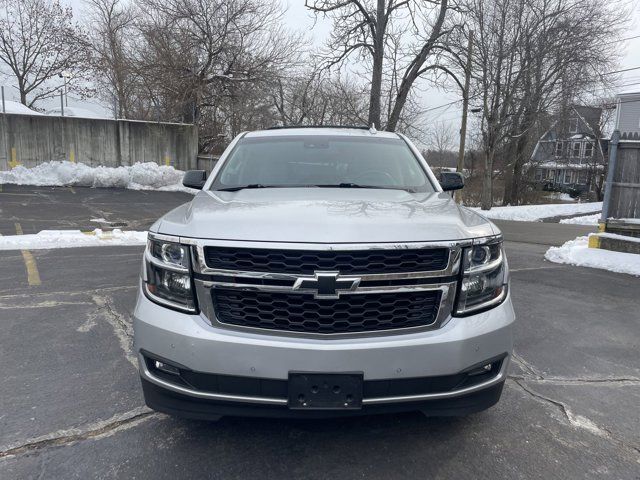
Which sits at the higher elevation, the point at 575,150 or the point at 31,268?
the point at 575,150

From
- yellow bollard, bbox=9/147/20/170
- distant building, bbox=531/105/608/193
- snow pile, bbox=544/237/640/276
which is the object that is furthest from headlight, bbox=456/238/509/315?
distant building, bbox=531/105/608/193

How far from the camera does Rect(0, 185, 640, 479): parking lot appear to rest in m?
2.41

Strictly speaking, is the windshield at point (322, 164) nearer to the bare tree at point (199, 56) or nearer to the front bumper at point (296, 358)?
the front bumper at point (296, 358)

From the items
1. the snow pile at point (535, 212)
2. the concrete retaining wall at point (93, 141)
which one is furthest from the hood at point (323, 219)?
the concrete retaining wall at point (93, 141)

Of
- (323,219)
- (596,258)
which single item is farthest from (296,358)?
(596,258)

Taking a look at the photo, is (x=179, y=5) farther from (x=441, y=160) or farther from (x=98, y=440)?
(x=441, y=160)

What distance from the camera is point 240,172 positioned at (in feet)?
12.4

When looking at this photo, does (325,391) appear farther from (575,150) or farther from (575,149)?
(575,149)

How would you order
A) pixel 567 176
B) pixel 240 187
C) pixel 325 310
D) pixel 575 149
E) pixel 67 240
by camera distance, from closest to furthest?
pixel 325 310
pixel 240 187
pixel 67 240
pixel 575 149
pixel 567 176

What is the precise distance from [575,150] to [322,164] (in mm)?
48792

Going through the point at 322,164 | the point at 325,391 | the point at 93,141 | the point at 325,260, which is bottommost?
the point at 325,391

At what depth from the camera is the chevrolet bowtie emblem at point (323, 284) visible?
2.18 meters

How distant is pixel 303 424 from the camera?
2746mm

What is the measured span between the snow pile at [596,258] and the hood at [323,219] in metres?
5.75
